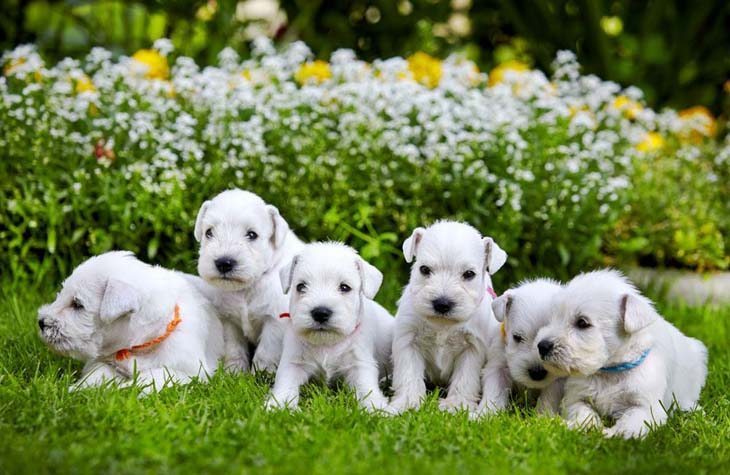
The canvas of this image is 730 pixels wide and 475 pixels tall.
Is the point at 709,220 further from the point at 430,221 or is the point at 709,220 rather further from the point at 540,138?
the point at 430,221

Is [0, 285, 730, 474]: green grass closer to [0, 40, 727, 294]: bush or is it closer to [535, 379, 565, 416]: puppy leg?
[535, 379, 565, 416]: puppy leg

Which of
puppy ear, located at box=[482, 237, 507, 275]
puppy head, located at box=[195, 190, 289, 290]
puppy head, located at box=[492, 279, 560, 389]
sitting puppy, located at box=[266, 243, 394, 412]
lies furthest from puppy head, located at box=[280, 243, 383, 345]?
puppy head, located at box=[492, 279, 560, 389]

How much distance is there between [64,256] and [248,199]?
2.30 m

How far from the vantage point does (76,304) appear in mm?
5766

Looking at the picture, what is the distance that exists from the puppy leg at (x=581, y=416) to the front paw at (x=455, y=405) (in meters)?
0.53

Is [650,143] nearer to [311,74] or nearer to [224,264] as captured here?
[311,74]

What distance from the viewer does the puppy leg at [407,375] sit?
5.74m

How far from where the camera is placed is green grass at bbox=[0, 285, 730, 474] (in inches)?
178

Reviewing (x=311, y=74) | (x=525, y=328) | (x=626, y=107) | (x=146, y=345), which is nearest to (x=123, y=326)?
(x=146, y=345)

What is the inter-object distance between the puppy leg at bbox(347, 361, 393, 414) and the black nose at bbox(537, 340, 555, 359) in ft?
2.93

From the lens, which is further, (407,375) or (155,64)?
(155,64)

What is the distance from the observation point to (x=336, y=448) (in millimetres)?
4785

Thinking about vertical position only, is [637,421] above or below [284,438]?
above

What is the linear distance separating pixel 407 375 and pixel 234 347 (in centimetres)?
122
